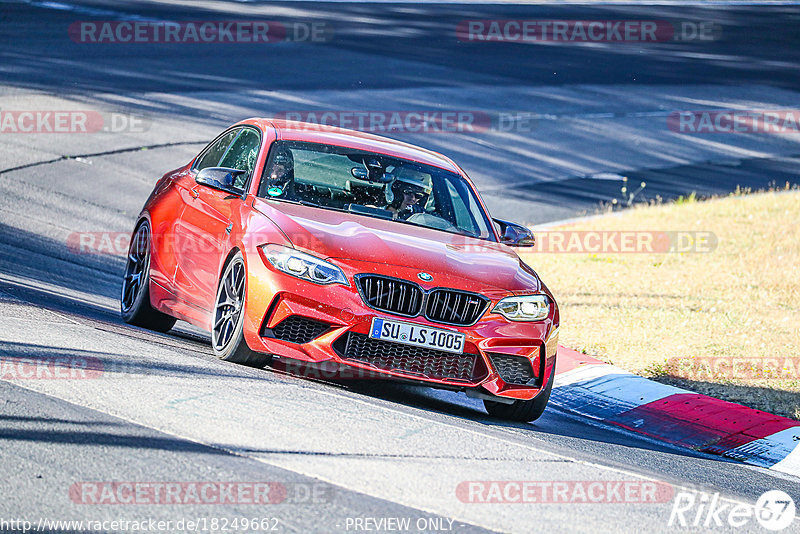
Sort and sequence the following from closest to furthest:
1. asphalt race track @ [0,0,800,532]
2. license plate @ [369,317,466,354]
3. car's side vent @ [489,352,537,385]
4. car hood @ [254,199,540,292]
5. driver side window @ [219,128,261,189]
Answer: asphalt race track @ [0,0,800,532] → license plate @ [369,317,466,354] → car hood @ [254,199,540,292] → car's side vent @ [489,352,537,385] → driver side window @ [219,128,261,189]

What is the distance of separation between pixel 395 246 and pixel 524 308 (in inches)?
35.8

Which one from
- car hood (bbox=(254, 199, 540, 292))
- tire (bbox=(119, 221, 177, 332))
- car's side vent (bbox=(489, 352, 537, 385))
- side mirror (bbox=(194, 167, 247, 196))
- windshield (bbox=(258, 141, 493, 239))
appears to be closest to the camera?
car hood (bbox=(254, 199, 540, 292))

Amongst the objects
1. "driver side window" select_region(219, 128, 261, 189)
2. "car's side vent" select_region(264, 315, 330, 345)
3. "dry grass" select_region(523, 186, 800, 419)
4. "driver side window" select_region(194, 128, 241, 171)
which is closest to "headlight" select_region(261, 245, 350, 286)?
"car's side vent" select_region(264, 315, 330, 345)

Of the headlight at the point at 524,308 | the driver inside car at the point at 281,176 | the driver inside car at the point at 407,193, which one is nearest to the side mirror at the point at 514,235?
the driver inside car at the point at 407,193

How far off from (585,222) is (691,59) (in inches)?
730

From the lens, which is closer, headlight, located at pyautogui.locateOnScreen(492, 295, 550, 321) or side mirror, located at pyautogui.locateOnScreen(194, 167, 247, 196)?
headlight, located at pyautogui.locateOnScreen(492, 295, 550, 321)

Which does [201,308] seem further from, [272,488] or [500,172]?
[500,172]

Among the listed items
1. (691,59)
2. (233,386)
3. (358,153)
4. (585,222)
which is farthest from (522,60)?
(233,386)

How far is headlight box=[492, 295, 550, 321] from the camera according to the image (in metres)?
7.59

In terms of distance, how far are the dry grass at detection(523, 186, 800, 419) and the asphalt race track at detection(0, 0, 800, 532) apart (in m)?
1.55

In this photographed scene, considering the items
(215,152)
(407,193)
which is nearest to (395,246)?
(407,193)

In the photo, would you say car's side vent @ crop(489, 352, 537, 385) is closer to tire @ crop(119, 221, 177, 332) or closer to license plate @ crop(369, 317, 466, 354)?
license plate @ crop(369, 317, 466, 354)

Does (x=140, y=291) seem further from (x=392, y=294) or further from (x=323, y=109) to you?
(x=323, y=109)

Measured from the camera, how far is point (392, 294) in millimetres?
7324
